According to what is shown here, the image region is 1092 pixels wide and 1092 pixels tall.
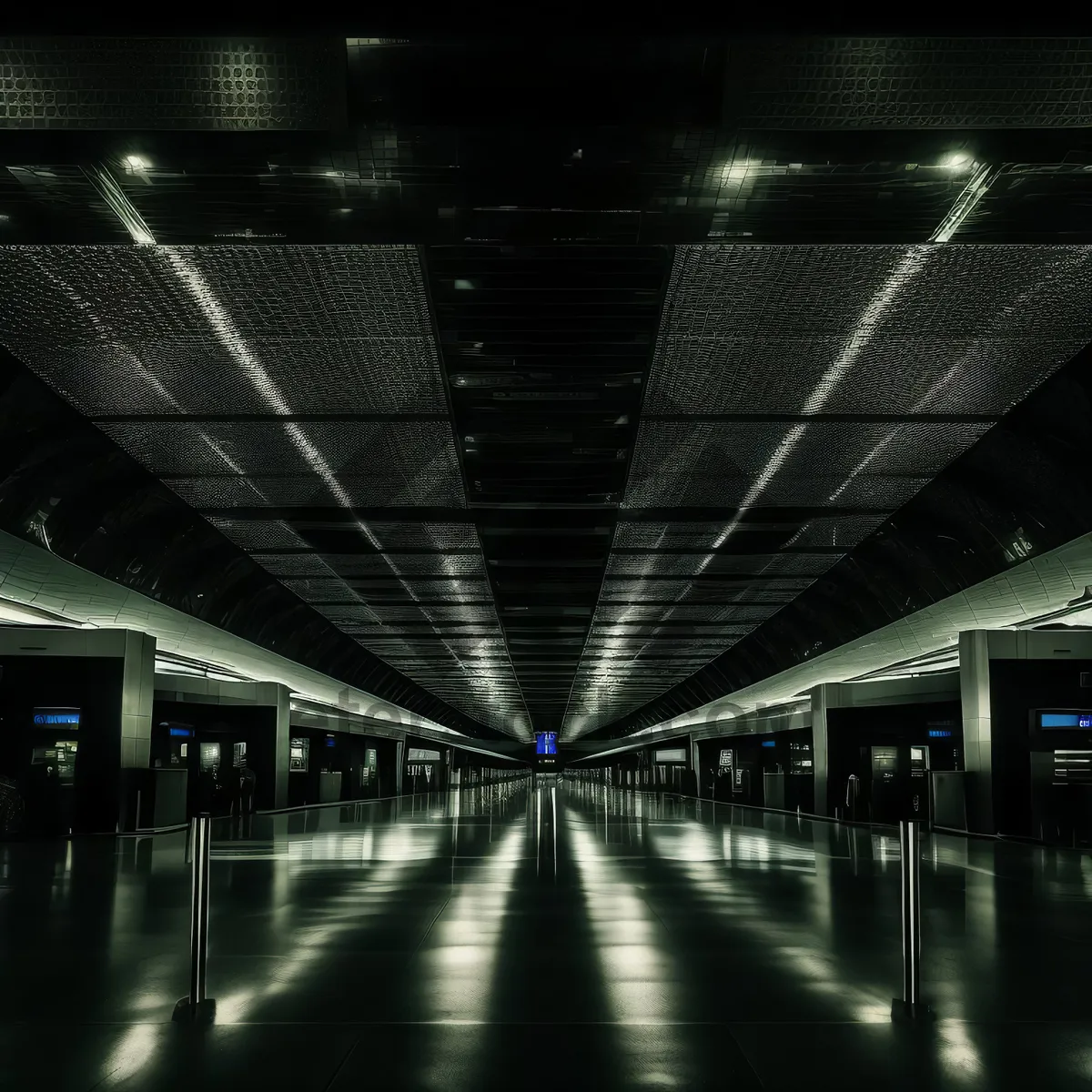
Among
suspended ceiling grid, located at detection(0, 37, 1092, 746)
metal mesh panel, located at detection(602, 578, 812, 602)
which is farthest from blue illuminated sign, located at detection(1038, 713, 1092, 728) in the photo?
suspended ceiling grid, located at detection(0, 37, 1092, 746)

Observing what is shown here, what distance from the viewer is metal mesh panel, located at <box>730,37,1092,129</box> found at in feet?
19.0

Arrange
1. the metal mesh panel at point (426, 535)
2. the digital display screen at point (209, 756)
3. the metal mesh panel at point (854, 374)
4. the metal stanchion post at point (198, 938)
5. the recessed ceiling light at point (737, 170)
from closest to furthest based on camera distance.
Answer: the metal stanchion post at point (198, 938) → the recessed ceiling light at point (737, 170) → the metal mesh panel at point (854, 374) → the metal mesh panel at point (426, 535) → the digital display screen at point (209, 756)

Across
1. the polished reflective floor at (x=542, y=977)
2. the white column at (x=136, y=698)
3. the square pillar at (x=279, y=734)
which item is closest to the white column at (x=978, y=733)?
the polished reflective floor at (x=542, y=977)

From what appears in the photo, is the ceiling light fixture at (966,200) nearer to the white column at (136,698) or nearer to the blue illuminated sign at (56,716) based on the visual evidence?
the white column at (136,698)

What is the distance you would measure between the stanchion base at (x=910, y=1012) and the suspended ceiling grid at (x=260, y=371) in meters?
6.09

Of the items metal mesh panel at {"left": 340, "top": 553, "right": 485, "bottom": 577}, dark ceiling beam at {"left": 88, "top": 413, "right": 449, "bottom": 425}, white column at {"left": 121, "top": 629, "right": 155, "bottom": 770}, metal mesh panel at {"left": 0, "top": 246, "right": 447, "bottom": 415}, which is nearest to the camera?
metal mesh panel at {"left": 0, "top": 246, "right": 447, "bottom": 415}

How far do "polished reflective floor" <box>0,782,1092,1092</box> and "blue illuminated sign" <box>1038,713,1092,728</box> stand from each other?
6.99m

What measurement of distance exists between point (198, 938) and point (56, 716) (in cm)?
1843

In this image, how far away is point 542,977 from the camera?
7.43 metres

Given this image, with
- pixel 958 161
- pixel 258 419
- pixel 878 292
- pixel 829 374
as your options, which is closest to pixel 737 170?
pixel 958 161

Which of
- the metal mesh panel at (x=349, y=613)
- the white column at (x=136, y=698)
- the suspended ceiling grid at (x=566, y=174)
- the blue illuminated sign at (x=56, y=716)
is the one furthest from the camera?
the metal mesh panel at (x=349, y=613)

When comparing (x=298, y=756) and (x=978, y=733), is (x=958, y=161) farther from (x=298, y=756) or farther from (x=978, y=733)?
(x=298, y=756)

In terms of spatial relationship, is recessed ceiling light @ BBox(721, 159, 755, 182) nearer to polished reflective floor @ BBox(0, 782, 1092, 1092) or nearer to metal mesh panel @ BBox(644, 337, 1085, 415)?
metal mesh panel @ BBox(644, 337, 1085, 415)

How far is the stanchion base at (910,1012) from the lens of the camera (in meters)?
6.22
